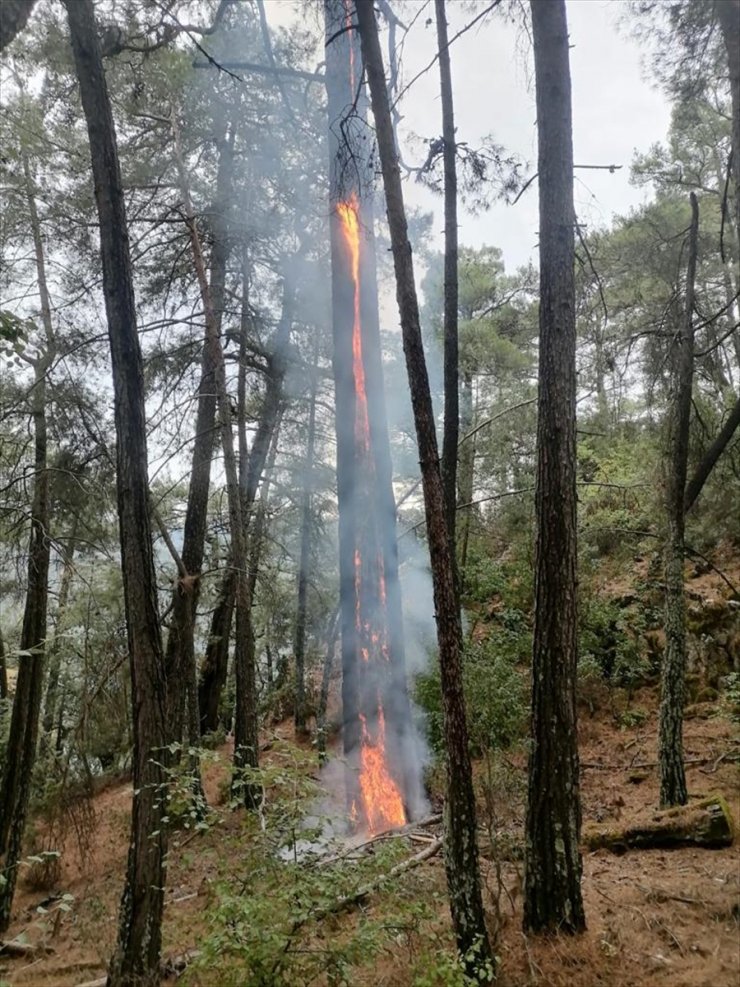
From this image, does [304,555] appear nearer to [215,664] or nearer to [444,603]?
[215,664]

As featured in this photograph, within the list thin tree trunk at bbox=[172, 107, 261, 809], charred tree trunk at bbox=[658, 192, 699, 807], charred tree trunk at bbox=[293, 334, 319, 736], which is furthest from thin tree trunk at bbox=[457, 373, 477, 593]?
thin tree trunk at bbox=[172, 107, 261, 809]

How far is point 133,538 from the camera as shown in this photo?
4812mm

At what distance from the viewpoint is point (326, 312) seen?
39.6 ft

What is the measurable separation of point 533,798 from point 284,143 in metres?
10.9

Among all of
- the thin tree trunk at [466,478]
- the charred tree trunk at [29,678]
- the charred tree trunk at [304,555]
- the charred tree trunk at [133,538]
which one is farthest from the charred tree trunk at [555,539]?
the charred tree trunk at [304,555]

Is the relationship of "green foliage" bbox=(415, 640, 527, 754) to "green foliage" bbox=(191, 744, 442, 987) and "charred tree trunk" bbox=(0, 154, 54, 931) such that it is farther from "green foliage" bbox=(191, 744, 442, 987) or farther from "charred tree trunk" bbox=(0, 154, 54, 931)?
"charred tree trunk" bbox=(0, 154, 54, 931)

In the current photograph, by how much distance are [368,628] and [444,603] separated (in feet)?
15.6

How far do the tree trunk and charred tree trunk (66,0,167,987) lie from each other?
2171mm

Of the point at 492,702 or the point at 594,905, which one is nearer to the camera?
the point at 594,905

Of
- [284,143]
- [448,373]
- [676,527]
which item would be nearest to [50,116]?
[284,143]

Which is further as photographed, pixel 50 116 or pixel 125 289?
pixel 50 116

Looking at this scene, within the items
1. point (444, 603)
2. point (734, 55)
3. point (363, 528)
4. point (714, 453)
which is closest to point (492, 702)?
point (444, 603)

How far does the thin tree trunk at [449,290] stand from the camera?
7086mm

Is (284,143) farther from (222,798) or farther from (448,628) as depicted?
(222,798)
